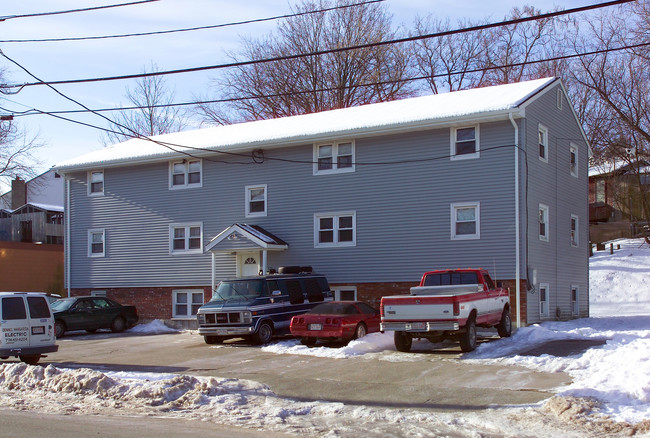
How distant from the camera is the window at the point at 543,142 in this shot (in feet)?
80.5

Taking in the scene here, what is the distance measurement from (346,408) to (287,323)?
33.2ft

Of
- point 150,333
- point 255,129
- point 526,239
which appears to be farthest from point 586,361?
point 255,129

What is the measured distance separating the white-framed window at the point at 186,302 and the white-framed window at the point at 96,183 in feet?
19.9

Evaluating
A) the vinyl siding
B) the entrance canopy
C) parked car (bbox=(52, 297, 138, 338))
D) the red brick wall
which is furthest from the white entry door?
the red brick wall

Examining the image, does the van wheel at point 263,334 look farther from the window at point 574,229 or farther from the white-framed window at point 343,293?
the window at point 574,229

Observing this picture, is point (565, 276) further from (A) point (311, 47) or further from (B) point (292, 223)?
(A) point (311, 47)

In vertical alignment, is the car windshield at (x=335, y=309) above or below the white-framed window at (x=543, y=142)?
below

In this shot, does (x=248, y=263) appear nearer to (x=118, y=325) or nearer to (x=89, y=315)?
(x=118, y=325)

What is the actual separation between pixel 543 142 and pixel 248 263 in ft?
38.1

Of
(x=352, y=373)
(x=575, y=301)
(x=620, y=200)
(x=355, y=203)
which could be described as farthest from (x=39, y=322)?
(x=620, y=200)

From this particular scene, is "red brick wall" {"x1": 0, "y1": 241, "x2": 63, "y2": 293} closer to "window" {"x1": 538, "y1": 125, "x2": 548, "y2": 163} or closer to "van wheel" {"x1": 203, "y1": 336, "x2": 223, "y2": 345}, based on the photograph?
"van wheel" {"x1": 203, "y1": 336, "x2": 223, "y2": 345}

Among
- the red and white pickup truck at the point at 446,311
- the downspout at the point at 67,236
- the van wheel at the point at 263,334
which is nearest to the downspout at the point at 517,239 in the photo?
the red and white pickup truck at the point at 446,311

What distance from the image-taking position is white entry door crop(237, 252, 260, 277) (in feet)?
90.1

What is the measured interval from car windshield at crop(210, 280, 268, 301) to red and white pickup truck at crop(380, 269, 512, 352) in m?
4.93
